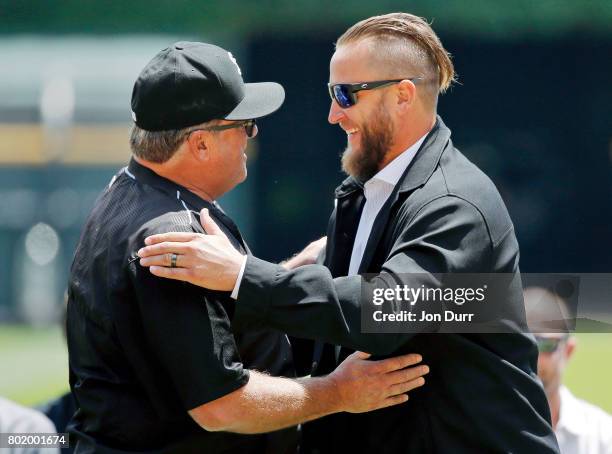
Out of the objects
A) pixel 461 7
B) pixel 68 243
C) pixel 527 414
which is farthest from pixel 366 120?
pixel 461 7

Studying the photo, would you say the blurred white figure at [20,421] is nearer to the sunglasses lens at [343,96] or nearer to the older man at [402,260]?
the older man at [402,260]

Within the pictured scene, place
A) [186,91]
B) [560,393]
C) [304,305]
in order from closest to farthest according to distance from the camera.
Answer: [304,305] → [186,91] → [560,393]

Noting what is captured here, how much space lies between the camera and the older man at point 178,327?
285cm

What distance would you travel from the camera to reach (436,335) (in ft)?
10.1

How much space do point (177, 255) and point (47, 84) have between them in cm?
1246

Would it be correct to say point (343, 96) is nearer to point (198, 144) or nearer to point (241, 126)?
point (241, 126)

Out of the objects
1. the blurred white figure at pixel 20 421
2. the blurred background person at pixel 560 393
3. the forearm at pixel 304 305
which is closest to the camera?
the forearm at pixel 304 305

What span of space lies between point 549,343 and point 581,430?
0.41m

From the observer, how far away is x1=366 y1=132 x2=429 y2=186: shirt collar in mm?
3281

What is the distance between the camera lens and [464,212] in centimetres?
302

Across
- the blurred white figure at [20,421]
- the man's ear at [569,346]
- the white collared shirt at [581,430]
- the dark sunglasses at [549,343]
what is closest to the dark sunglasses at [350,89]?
the blurred white figure at [20,421]

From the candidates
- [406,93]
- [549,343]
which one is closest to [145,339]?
[406,93]

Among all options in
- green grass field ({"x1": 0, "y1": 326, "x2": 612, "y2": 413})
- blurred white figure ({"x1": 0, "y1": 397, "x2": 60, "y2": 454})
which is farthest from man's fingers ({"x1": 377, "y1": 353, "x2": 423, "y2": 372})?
green grass field ({"x1": 0, "y1": 326, "x2": 612, "y2": 413})

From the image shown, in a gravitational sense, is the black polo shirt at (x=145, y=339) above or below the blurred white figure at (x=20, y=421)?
above
